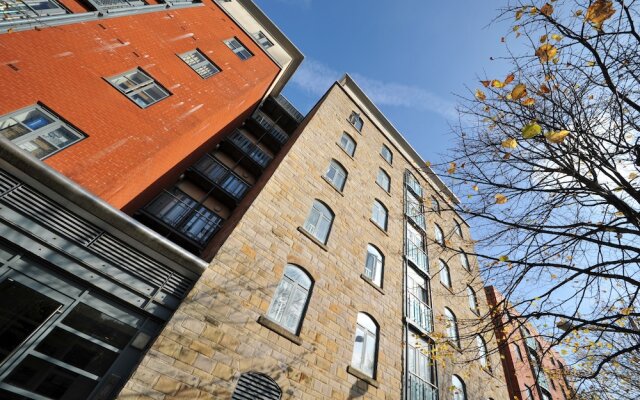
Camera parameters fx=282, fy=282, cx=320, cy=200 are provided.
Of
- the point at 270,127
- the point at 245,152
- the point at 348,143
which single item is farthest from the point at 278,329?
the point at 270,127

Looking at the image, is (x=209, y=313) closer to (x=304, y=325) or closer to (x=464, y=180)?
(x=304, y=325)

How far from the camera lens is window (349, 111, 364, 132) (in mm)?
16302

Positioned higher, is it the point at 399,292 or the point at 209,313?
the point at 399,292

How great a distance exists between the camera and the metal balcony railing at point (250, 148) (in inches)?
618

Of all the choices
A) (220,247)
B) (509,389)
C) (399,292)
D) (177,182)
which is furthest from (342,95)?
(509,389)

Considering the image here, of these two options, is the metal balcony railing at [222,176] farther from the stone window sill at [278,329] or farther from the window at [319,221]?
the stone window sill at [278,329]

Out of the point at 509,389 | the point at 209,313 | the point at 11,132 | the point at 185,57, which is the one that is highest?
the point at 185,57

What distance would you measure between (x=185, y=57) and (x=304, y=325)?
12212 millimetres

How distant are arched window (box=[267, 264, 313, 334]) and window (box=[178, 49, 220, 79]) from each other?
9.99 metres

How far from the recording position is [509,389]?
1434 centimetres

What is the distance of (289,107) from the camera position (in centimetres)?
2019

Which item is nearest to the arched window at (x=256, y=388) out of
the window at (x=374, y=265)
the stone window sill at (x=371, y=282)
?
the stone window sill at (x=371, y=282)

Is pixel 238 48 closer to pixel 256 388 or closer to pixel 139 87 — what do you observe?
pixel 139 87

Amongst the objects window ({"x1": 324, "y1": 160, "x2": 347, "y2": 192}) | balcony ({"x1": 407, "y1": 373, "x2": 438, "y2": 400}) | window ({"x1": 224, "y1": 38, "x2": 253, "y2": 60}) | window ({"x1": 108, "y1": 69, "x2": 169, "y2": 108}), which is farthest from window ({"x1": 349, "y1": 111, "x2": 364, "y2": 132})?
balcony ({"x1": 407, "y1": 373, "x2": 438, "y2": 400})
